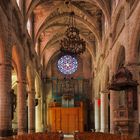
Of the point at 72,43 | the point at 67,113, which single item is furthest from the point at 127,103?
the point at 67,113

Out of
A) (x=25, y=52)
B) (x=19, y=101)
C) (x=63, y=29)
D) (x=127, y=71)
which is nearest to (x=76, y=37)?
(x=25, y=52)

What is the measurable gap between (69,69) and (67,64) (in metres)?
0.72

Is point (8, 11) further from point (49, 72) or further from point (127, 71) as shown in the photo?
point (49, 72)

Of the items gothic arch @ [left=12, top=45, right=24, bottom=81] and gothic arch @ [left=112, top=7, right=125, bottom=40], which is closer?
gothic arch @ [left=112, top=7, right=125, bottom=40]

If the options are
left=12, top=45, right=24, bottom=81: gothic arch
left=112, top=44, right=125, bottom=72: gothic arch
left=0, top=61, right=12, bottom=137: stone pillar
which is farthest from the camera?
left=12, top=45, right=24, bottom=81: gothic arch

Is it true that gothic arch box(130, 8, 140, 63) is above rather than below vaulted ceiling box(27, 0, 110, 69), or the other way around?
below

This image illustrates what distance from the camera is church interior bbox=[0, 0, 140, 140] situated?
715 inches

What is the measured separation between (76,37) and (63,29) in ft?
46.8

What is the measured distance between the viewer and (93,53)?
136 ft

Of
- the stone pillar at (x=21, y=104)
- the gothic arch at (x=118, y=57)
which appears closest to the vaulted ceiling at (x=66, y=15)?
the gothic arch at (x=118, y=57)

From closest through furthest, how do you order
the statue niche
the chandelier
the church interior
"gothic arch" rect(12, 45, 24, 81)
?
the statue niche → the church interior → "gothic arch" rect(12, 45, 24, 81) → the chandelier

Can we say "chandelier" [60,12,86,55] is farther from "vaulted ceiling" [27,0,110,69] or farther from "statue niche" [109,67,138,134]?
"statue niche" [109,67,138,134]

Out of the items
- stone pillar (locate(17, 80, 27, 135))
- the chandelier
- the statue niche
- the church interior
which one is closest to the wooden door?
the church interior

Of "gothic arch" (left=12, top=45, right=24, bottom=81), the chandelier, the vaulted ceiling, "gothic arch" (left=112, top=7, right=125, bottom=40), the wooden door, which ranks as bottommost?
the wooden door
